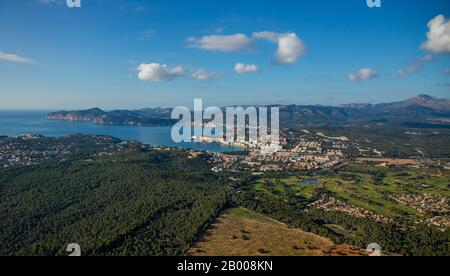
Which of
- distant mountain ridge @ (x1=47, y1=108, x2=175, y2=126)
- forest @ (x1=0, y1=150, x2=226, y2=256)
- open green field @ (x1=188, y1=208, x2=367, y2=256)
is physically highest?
distant mountain ridge @ (x1=47, y1=108, x2=175, y2=126)

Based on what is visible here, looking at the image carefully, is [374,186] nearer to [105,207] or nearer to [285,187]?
[285,187]

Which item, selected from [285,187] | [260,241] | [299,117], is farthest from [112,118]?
[260,241]

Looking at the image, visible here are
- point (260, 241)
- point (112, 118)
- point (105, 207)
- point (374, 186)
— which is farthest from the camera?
point (112, 118)

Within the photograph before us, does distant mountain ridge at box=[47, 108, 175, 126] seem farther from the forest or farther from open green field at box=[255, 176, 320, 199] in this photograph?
open green field at box=[255, 176, 320, 199]

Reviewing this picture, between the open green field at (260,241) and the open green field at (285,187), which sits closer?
the open green field at (260,241)

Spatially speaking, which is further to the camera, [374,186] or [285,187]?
[374,186]

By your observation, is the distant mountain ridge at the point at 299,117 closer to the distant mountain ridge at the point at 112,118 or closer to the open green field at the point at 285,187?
the distant mountain ridge at the point at 112,118

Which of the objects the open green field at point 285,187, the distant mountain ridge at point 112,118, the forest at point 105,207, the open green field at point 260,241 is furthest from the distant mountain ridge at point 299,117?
the open green field at point 260,241

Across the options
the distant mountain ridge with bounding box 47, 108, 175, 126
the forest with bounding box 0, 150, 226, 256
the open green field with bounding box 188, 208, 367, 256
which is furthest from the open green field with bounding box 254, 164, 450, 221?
the distant mountain ridge with bounding box 47, 108, 175, 126

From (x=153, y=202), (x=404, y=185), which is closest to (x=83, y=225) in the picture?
(x=153, y=202)
